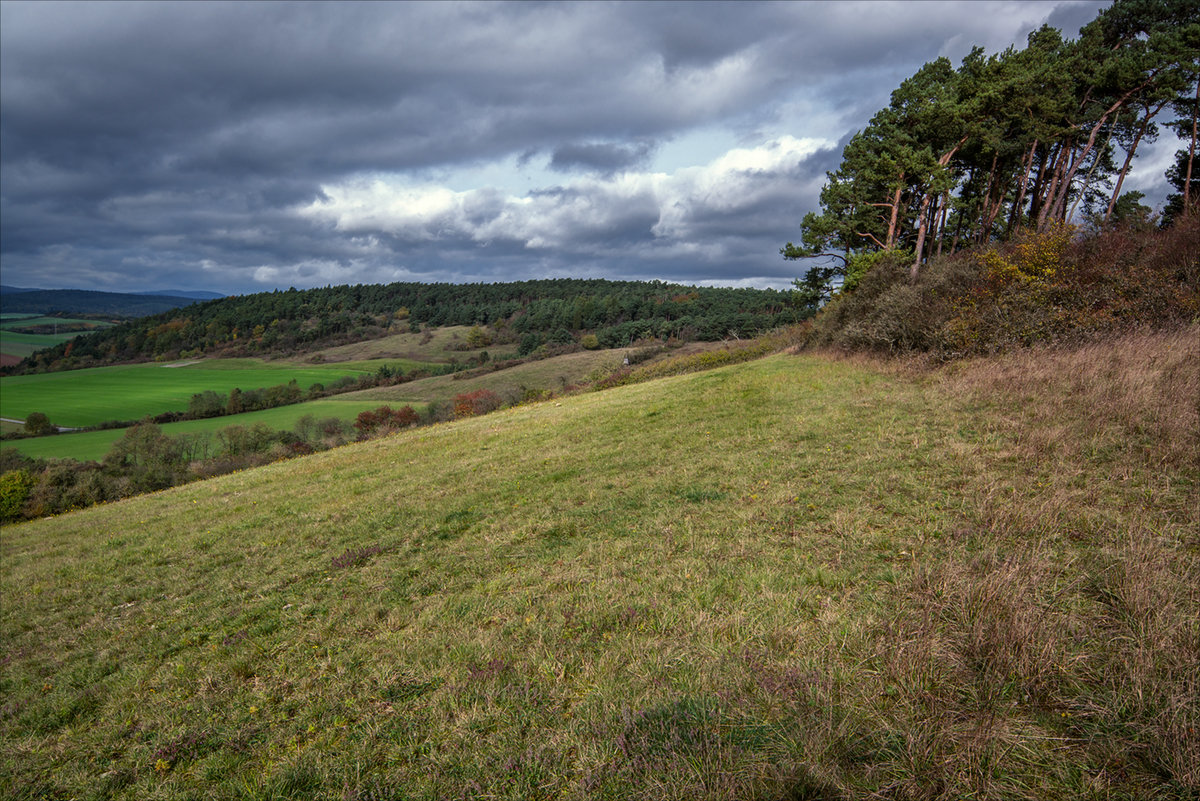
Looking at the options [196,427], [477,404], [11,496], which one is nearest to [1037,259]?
[477,404]

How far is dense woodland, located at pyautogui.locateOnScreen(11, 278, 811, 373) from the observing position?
129m

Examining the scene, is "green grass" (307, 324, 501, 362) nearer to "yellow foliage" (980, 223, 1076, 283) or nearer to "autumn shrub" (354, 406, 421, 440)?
"autumn shrub" (354, 406, 421, 440)

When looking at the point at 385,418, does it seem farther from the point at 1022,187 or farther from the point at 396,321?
the point at 396,321

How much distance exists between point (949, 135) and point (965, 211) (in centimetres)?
1281

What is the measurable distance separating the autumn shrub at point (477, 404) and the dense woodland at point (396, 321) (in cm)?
5803

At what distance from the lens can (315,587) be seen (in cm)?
853

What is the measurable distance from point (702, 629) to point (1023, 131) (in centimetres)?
3964

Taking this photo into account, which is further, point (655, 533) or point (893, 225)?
point (893, 225)

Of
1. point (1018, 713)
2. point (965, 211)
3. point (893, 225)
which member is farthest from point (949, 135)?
point (1018, 713)

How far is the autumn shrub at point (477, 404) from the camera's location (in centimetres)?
5578

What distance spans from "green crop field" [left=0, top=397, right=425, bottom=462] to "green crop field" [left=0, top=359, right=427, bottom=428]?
37.7 ft

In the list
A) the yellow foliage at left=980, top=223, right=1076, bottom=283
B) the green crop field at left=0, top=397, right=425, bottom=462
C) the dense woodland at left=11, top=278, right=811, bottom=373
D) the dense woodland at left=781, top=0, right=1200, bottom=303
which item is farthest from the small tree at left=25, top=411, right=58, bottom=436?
the yellow foliage at left=980, top=223, right=1076, bottom=283

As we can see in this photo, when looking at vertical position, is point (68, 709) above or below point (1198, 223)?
below

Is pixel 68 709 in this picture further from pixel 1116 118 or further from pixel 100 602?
pixel 1116 118
